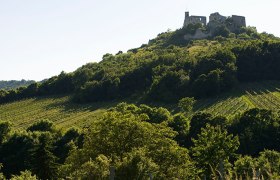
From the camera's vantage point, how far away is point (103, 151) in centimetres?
3591

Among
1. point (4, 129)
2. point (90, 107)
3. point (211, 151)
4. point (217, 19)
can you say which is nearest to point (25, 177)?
point (211, 151)

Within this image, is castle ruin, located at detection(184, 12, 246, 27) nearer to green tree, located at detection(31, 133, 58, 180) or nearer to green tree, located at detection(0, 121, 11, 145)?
green tree, located at detection(0, 121, 11, 145)

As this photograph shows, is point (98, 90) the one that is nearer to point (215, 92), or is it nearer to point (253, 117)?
point (215, 92)

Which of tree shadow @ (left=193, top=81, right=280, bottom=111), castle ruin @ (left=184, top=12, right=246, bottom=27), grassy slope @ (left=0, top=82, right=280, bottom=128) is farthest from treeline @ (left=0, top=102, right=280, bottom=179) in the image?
castle ruin @ (left=184, top=12, right=246, bottom=27)

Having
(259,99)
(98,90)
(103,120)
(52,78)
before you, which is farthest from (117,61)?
(103,120)

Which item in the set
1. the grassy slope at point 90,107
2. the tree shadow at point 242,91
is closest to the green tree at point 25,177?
the grassy slope at point 90,107

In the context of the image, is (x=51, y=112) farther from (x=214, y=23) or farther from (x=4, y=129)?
(x=214, y=23)

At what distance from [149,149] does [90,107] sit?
73257 mm

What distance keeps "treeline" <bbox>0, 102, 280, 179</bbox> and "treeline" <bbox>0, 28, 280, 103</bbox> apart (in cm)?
3338

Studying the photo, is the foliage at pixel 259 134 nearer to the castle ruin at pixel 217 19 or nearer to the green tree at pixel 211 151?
the green tree at pixel 211 151

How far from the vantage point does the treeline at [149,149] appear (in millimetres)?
25672

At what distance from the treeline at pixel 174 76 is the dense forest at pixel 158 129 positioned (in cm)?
27

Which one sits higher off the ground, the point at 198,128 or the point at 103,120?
the point at 103,120

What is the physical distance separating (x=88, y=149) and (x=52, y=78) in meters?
112
